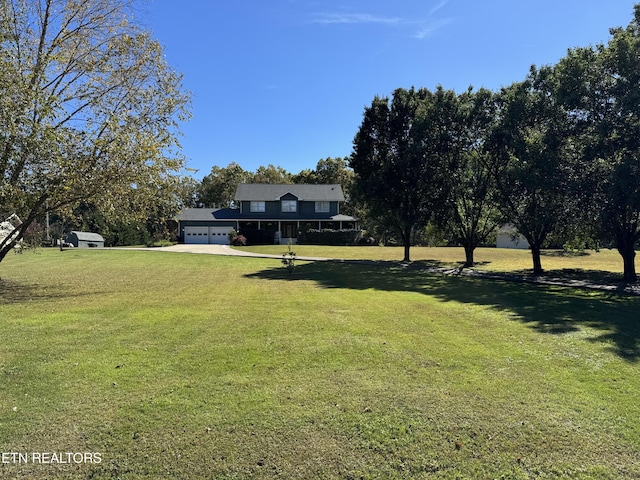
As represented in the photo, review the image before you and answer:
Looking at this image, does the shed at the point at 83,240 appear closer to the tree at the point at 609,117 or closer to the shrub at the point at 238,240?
the shrub at the point at 238,240

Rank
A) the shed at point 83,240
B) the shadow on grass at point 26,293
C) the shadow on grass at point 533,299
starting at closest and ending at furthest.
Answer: the shadow on grass at point 533,299 < the shadow on grass at point 26,293 < the shed at point 83,240

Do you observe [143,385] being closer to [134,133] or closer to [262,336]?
[262,336]

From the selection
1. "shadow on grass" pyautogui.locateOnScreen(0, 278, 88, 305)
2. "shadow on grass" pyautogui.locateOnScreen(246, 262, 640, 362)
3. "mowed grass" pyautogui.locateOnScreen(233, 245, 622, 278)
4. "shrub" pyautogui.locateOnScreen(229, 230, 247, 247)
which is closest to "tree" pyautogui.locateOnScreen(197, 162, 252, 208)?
"shrub" pyautogui.locateOnScreen(229, 230, 247, 247)

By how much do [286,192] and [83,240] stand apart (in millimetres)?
21088

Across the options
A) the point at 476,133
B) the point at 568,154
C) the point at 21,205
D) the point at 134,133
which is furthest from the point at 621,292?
the point at 21,205

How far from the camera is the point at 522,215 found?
19.5 metres

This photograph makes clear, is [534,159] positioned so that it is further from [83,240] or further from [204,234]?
[204,234]

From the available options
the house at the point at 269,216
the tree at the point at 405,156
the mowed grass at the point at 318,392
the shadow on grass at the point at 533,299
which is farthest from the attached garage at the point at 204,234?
the mowed grass at the point at 318,392

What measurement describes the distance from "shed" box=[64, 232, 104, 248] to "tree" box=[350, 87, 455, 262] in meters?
27.1

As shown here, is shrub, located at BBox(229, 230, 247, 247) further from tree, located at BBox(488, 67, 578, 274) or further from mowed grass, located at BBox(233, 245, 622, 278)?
tree, located at BBox(488, 67, 578, 274)

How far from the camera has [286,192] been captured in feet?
160

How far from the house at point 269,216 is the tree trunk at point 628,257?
31.3 metres

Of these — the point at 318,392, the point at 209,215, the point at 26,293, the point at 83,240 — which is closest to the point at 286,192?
the point at 209,215

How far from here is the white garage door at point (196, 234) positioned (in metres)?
48.6
